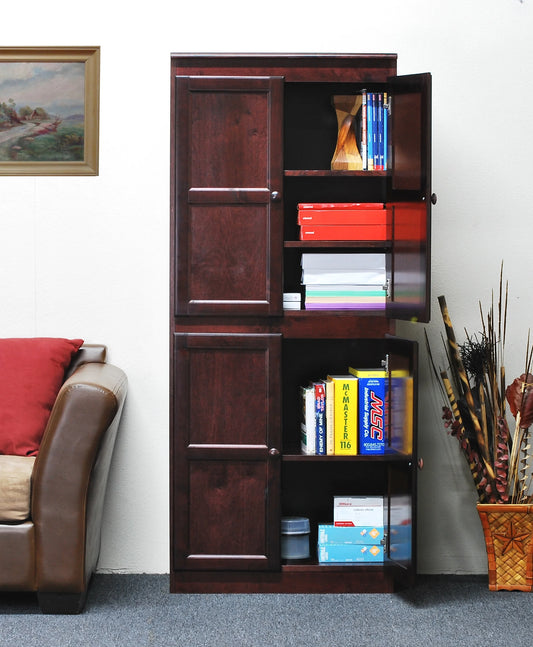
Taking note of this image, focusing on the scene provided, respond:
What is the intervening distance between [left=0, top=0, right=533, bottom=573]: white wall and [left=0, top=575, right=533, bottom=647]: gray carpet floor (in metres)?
0.33

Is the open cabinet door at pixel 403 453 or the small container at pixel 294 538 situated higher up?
the open cabinet door at pixel 403 453

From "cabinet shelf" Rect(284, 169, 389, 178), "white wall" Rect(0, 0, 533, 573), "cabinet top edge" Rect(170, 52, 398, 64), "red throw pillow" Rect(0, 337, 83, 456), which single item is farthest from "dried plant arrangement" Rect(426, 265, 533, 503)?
"red throw pillow" Rect(0, 337, 83, 456)

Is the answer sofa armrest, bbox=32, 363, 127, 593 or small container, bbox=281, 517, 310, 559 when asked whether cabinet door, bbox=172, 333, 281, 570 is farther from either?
sofa armrest, bbox=32, 363, 127, 593

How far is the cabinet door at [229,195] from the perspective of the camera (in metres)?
2.69

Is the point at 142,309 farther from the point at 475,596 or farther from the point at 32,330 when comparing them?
the point at 475,596

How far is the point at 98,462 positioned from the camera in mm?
2506

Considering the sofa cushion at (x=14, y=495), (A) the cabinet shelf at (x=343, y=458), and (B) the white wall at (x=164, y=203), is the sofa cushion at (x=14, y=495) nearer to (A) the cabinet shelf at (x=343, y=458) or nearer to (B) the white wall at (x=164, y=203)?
(B) the white wall at (x=164, y=203)

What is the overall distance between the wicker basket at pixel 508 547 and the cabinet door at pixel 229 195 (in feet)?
3.47

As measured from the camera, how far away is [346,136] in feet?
9.21

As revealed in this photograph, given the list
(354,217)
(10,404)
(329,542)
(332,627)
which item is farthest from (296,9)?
(332,627)

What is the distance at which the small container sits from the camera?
280cm

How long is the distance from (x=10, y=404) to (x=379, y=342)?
1.37m

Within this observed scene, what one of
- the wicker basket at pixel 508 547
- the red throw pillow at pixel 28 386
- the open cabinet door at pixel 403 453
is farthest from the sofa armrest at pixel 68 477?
the wicker basket at pixel 508 547

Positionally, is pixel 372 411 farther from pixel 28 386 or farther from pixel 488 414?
pixel 28 386
